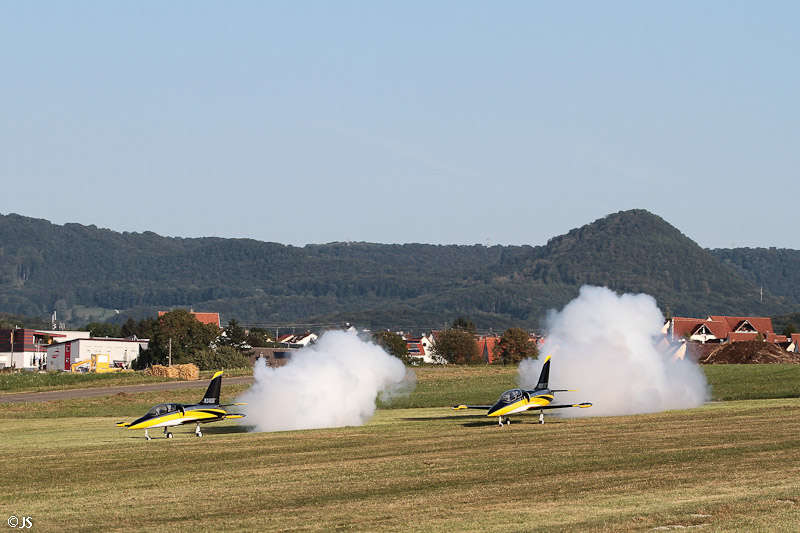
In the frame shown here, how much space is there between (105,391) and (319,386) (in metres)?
46.0

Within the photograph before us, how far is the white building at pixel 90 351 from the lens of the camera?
477 feet

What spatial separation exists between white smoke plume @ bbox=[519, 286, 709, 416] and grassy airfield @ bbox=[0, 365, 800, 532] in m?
3.30

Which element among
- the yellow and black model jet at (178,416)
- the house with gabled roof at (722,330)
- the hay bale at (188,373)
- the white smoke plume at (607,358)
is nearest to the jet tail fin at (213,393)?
the yellow and black model jet at (178,416)

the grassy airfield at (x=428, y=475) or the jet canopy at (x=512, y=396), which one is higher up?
the jet canopy at (x=512, y=396)

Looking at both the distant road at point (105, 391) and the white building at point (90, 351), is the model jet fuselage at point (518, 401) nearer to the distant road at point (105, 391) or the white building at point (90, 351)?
the distant road at point (105, 391)

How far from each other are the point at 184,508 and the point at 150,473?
24.9 feet

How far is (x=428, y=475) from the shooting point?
1166 inches

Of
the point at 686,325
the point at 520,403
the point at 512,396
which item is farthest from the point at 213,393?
the point at 686,325

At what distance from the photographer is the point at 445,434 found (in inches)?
1665

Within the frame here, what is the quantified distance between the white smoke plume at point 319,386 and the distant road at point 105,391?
121ft

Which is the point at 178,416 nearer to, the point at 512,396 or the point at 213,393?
the point at 213,393

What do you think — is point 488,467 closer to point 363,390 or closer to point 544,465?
point 544,465

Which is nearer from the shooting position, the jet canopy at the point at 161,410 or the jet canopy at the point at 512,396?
the jet canopy at the point at 161,410

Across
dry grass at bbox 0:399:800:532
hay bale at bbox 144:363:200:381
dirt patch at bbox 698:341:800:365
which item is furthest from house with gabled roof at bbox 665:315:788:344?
dry grass at bbox 0:399:800:532
